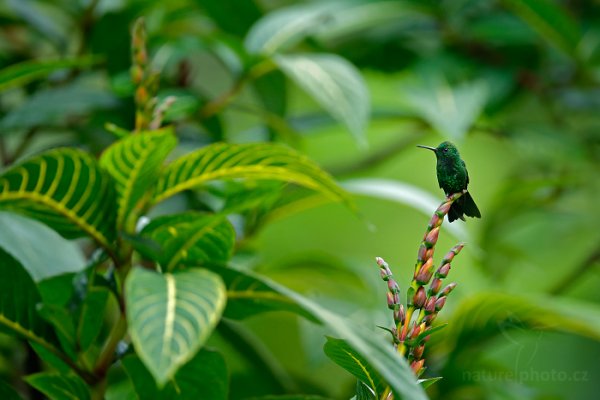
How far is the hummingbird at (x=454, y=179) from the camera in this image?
15.5 inches

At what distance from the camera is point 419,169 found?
180cm

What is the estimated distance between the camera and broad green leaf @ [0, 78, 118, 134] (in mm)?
932

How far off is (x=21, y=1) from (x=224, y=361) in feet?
2.85

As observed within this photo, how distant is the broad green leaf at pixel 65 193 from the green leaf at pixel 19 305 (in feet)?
0.14

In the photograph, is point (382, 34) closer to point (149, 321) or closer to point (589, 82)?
point (589, 82)

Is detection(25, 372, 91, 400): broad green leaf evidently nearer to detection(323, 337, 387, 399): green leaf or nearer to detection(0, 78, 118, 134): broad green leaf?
detection(323, 337, 387, 399): green leaf

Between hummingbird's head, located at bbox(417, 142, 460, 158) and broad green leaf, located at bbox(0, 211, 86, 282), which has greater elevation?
hummingbird's head, located at bbox(417, 142, 460, 158)

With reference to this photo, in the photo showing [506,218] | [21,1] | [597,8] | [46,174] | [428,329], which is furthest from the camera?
[597,8]

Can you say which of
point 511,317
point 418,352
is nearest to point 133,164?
point 418,352

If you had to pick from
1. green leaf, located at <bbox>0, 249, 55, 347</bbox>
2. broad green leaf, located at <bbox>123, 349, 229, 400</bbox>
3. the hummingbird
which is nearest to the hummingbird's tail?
the hummingbird

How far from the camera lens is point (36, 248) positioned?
2.30 feet

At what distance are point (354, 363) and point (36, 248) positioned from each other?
350 mm

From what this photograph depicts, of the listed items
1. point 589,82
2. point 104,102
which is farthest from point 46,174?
point 589,82

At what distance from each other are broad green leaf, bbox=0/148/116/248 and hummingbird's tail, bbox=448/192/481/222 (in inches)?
10.9
